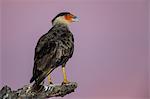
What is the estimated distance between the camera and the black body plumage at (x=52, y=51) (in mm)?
2586

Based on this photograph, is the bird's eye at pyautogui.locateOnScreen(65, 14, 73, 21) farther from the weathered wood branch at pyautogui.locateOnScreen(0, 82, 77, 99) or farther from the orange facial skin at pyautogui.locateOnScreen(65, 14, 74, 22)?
the weathered wood branch at pyautogui.locateOnScreen(0, 82, 77, 99)

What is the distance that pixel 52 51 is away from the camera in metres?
2.60

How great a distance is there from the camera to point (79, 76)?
2.64 m

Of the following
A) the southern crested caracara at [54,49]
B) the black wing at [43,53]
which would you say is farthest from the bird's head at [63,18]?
the black wing at [43,53]

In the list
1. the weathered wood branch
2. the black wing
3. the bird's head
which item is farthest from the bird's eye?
the weathered wood branch

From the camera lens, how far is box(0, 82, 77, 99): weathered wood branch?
256cm

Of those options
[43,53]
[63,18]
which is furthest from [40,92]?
[63,18]

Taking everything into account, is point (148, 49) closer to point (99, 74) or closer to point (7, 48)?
point (99, 74)

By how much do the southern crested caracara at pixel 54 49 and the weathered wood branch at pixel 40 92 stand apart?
5 cm

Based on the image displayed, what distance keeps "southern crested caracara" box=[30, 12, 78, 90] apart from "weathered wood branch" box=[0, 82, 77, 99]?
50mm

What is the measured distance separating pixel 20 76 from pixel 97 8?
0.81 meters

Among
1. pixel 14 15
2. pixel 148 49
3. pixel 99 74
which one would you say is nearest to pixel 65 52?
pixel 99 74

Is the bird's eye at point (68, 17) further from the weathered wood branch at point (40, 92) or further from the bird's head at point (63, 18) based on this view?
the weathered wood branch at point (40, 92)

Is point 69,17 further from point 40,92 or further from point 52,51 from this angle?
point 40,92
